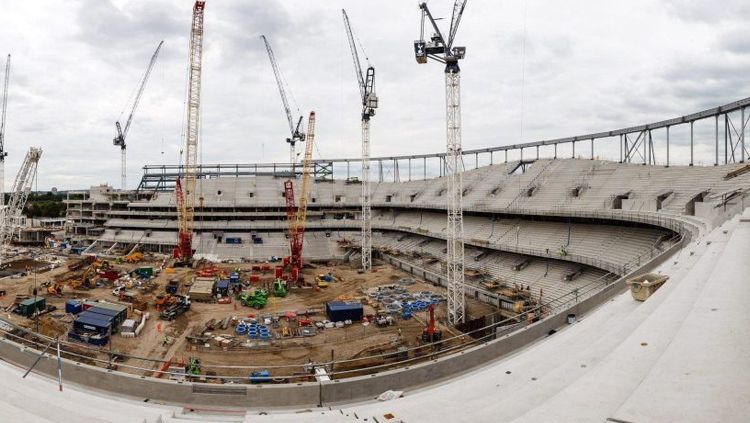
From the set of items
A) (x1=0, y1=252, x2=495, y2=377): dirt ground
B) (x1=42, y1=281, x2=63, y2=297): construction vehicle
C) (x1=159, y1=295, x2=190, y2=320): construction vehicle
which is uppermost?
(x1=42, y1=281, x2=63, y2=297): construction vehicle

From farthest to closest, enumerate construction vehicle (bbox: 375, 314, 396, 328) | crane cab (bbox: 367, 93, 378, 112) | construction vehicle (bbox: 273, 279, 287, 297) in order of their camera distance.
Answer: crane cab (bbox: 367, 93, 378, 112)
construction vehicle (bbox: 273, 279, 287, 297)
construction vehicle (bbox: 375, 314, 396, 328)

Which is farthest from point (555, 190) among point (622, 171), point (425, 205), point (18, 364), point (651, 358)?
point (18, 364)

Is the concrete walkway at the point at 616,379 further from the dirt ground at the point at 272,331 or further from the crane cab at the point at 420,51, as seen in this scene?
the crane cab at the point at 420,51

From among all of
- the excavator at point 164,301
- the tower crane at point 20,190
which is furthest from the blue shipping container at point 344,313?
the tower crane at point 20,190

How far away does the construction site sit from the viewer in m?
13.8

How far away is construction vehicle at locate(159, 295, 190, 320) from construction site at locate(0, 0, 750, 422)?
0.59 ft

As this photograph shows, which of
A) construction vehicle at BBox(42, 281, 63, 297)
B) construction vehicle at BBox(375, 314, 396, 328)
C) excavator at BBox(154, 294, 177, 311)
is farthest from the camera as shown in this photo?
construction vehicle at BBox(42, 281, 63, 297)

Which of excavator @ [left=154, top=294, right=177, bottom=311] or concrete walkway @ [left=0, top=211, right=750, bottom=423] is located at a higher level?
concrete walkway @ [left=0, top=211, right=750, bottom=423]

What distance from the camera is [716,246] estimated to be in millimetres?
14664

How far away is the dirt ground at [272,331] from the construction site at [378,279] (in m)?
0.19

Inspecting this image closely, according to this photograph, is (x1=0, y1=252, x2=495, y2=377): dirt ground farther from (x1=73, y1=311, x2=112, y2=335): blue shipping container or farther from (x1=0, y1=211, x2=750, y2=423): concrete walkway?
(x1=0, y1=211, x2=750, y2=423): concrete walkway

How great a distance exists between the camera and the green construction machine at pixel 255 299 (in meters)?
35.8

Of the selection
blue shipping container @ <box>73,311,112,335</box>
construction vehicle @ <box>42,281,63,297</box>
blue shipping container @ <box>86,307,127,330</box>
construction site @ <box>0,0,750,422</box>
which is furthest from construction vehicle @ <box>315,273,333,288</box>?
construction vehicle @ <box>42,281,63,297</box>

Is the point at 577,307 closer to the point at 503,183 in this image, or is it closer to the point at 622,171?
the point at 622,171
